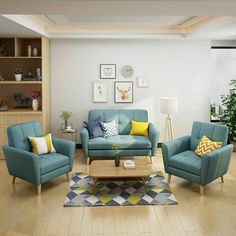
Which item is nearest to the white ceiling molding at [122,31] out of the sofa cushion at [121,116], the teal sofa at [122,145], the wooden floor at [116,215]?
the sofa cushion at [121,116]

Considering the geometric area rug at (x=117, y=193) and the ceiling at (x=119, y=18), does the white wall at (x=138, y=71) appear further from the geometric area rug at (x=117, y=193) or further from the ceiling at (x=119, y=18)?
the geometric area rug at (x=117, y=193)

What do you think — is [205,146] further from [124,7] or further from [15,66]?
[15,66]

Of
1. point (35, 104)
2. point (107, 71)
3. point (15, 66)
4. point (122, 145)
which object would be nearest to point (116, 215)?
point (122, 145)

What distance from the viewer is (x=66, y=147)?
16.7 feet

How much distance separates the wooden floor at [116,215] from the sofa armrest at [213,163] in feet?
0.88

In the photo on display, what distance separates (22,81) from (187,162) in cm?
357

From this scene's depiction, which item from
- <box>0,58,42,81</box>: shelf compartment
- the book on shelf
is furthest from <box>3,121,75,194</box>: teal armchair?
<box>0,58,42,81</box>: shelf compartment

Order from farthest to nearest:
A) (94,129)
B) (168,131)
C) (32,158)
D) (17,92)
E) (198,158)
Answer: (168,131)
(17,92)
(94,129)
(198,158)
(32,158)

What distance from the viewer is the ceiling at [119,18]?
314cm

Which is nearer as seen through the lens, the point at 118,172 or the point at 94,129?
the point at 118,172

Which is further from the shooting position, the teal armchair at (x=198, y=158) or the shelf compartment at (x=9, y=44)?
the shelf compartment at (x=9, y=44)

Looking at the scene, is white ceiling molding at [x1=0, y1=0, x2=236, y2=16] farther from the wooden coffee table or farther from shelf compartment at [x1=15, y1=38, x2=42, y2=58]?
shelf compartment at [x1=15, y1=38, x2=42, y2=58]

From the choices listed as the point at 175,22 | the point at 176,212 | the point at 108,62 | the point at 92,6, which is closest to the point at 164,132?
the point at 108,62

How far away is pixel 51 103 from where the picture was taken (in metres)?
6.93
